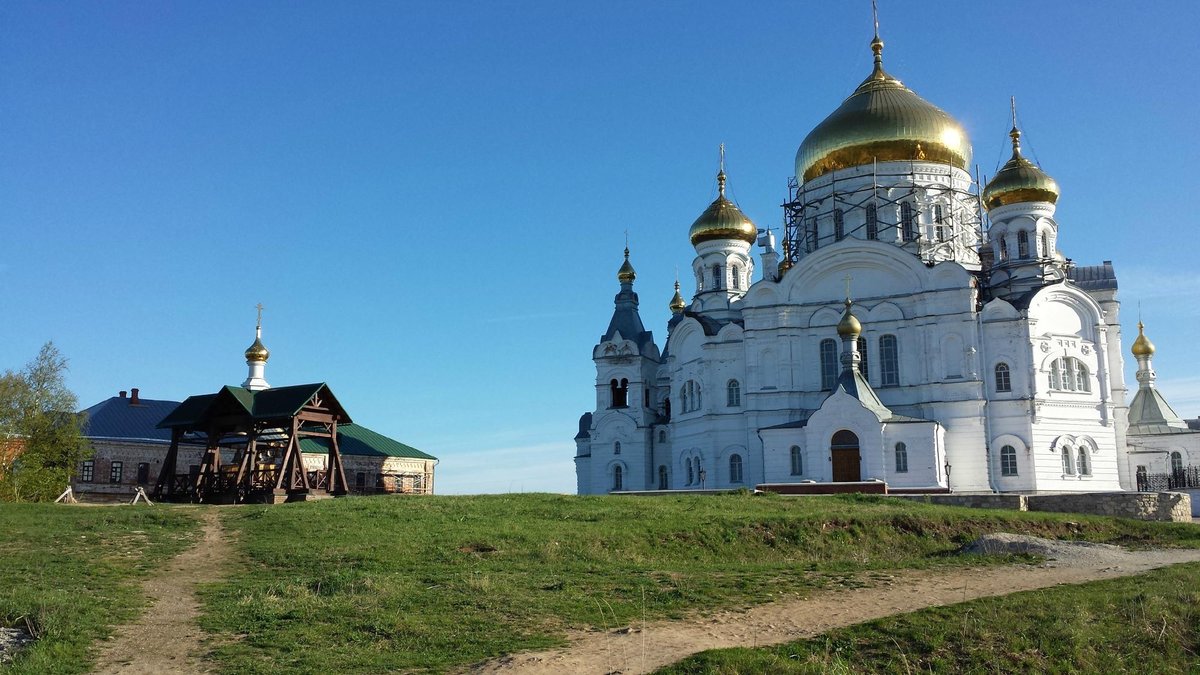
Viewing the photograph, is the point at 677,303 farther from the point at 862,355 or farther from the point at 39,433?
the point at 39,433

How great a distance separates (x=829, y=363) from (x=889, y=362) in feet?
7.01

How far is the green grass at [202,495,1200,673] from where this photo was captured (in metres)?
11.7

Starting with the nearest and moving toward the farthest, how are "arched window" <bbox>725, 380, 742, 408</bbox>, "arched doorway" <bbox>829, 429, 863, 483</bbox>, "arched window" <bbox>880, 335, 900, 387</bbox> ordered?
1. "arched doorway" <bbox>829, 429, 863, 483</bbox>
2. "arched window" <bbox>880, 335, 900, 387</bbox>
3. "arched window" <bbox>725, 380, 742, 408</bbox>

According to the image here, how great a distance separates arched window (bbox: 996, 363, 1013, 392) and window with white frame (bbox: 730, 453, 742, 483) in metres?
9.63

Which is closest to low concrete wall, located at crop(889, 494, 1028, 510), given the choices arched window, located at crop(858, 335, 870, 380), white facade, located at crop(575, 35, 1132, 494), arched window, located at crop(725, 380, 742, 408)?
white facade, located at crop(575, 35, 1132, 494)

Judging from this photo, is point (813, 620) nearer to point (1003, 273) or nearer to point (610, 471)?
point (1003, 273)

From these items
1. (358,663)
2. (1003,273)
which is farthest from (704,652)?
(1003,273)

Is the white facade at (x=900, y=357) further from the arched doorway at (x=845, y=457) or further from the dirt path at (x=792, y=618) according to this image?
the dirt path at (x=792, y=618)

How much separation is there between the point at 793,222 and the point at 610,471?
13.4m

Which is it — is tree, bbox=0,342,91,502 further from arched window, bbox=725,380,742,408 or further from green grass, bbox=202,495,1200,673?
arched window, bbox=725,380,742,408

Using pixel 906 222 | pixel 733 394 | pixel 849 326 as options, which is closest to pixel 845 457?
pixel 849 326

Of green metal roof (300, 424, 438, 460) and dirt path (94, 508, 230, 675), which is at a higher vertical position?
green metal roof (300, 424, 438, 460)

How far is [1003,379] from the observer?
36.6 metres

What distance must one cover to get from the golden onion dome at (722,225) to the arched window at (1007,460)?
15.0 meters
